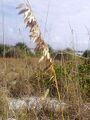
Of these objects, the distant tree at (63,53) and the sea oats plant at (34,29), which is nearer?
the sea oats plant at (34,29)

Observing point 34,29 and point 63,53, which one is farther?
point 63,53

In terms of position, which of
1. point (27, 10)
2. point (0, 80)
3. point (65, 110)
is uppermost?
point (27, 10)

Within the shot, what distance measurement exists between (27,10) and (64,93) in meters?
2.83

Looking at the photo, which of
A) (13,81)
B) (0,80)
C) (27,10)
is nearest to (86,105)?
(0,80)

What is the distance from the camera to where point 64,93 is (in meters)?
4.03

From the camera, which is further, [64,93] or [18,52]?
[18,52]

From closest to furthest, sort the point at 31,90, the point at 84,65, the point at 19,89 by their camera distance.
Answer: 1. the point at 31,90
2. the point at 19,89
3. the point at 84,65

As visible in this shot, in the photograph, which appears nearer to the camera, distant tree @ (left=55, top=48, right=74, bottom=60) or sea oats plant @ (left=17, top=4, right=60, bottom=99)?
sea oats plant @ (left=17, top=4, right=60, bottom=99)

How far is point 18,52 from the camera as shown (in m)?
5.52

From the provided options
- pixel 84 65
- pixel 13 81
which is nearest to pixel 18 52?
pixel 13 81

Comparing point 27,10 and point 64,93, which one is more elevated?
point 27,10

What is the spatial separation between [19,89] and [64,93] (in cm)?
109

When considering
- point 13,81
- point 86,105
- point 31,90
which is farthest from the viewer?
point 13,81

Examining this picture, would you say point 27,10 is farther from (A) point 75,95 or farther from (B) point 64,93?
(B) point 64,93
